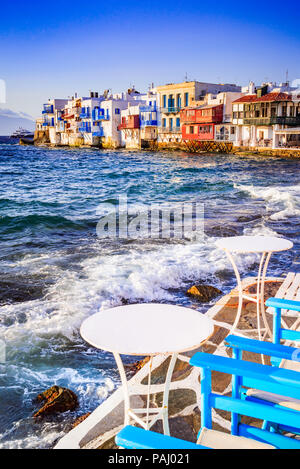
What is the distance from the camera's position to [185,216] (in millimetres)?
16031

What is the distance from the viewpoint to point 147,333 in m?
2.49

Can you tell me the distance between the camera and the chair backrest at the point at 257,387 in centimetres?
174

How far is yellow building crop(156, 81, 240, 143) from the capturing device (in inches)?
2581

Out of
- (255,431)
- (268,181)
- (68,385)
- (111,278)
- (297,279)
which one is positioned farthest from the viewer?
(268,181)

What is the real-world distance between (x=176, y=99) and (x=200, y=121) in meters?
10.0

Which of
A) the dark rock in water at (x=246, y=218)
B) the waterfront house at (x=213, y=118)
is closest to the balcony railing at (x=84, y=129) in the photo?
the waterfront house at (x=213, y=118)

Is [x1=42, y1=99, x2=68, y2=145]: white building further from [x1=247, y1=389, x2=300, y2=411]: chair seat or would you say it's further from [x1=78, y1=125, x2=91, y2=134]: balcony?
[x1=247, y1=389, x2=300, y2=411]: chair seat

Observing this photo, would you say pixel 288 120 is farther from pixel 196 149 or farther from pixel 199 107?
pixel 196 149

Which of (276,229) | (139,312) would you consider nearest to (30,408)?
(139,312)

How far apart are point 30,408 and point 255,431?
9.20 ft

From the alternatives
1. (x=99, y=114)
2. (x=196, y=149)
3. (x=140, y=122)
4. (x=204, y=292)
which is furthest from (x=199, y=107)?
(x=204, y=292)

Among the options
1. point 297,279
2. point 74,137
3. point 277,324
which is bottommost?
point 297,279

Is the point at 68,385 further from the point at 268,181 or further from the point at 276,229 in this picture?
the point at 268,181

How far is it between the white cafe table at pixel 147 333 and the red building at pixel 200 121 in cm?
5763
